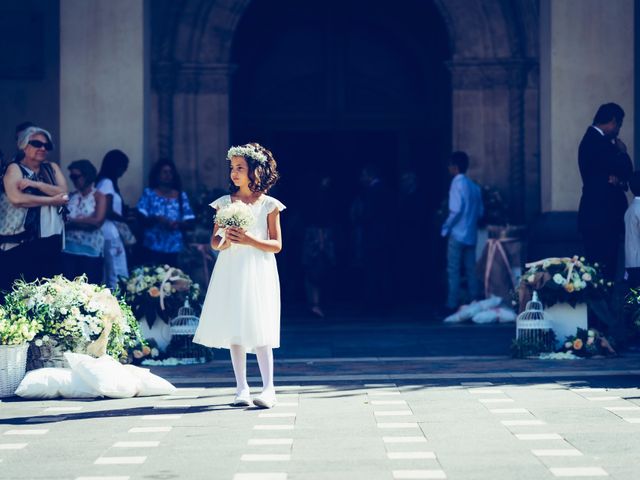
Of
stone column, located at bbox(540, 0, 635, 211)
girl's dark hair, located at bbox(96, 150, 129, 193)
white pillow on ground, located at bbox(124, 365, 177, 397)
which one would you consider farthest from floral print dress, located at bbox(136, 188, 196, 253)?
stone column, located at bbox(540, 0, 635, 211)

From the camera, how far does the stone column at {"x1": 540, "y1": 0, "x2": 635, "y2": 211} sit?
1482 cm

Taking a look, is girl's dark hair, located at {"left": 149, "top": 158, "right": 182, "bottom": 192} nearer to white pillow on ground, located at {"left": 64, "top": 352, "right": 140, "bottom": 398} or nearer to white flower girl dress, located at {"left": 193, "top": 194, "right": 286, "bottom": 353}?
white pillow on ground, located at {"left": 64, "top": 352, "right": 140, "bottom": 398}

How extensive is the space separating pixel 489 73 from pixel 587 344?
614 cm

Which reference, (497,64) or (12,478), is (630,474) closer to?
(12,478)

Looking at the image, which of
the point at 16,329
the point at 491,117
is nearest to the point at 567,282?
the point at 16,329

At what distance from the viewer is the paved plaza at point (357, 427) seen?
6711 mm

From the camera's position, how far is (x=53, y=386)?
31.0 ft

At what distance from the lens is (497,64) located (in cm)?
1698

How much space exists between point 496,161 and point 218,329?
338 inches

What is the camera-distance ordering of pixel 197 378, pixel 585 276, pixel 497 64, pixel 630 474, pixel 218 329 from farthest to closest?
pixel 497 64, pixel 585 276, pixel 197 378, pixel 218 329, pixel 630 474

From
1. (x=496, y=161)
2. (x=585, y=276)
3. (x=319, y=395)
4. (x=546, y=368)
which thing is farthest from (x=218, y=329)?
(x=496, y=161)

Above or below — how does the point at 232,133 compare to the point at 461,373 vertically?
above

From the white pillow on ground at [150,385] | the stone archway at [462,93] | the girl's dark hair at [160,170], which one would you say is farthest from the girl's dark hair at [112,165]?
the white pillow on ground at [150,385]

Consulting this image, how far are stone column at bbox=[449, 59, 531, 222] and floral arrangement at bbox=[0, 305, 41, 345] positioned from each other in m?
8.22
